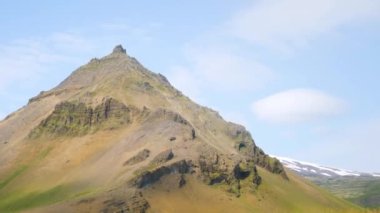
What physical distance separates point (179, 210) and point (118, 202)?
22.3 meters

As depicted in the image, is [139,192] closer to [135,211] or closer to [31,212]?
[135,211]

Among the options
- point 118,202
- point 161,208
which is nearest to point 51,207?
point 118,202

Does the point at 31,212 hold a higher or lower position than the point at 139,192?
lower

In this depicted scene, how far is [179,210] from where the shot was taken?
19875 centimetres

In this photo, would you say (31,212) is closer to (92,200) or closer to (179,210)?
(92,200)

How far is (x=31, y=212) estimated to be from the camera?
189125 mm

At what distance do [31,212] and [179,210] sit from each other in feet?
152

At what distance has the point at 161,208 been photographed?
641 ft

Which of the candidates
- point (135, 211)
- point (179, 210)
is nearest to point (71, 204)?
point (135, 211)

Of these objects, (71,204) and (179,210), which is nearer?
(71,204)

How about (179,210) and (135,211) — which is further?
(179,210)

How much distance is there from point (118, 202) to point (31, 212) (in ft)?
89.5

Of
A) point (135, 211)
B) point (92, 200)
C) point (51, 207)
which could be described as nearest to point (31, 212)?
point (51, 207)

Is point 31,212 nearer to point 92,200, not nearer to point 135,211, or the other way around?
point 92,200
